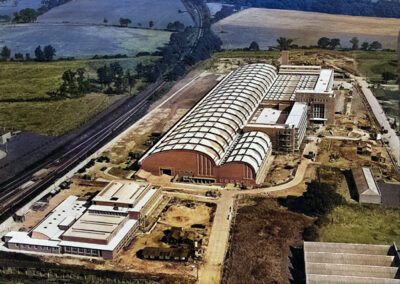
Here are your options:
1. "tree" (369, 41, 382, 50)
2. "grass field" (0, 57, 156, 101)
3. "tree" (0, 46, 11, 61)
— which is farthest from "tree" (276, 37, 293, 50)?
"tree" (0, 46, 11, 61)

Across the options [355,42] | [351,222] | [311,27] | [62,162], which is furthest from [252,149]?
[355,42]

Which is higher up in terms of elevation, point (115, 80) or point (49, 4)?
point (49, 4)

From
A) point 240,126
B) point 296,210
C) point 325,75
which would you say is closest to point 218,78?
point 325,75

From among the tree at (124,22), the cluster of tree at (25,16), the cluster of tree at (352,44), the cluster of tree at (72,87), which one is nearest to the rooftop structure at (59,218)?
the cluster of tree at (72,87)

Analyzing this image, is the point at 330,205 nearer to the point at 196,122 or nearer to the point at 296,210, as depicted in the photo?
the point at 296,210

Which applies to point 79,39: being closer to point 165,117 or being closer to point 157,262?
point 165,117

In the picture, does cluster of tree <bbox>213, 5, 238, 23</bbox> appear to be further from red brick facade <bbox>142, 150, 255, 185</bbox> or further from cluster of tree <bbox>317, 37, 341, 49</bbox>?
red brick facade <bbox>142, 150, 255, 185</bbox>
